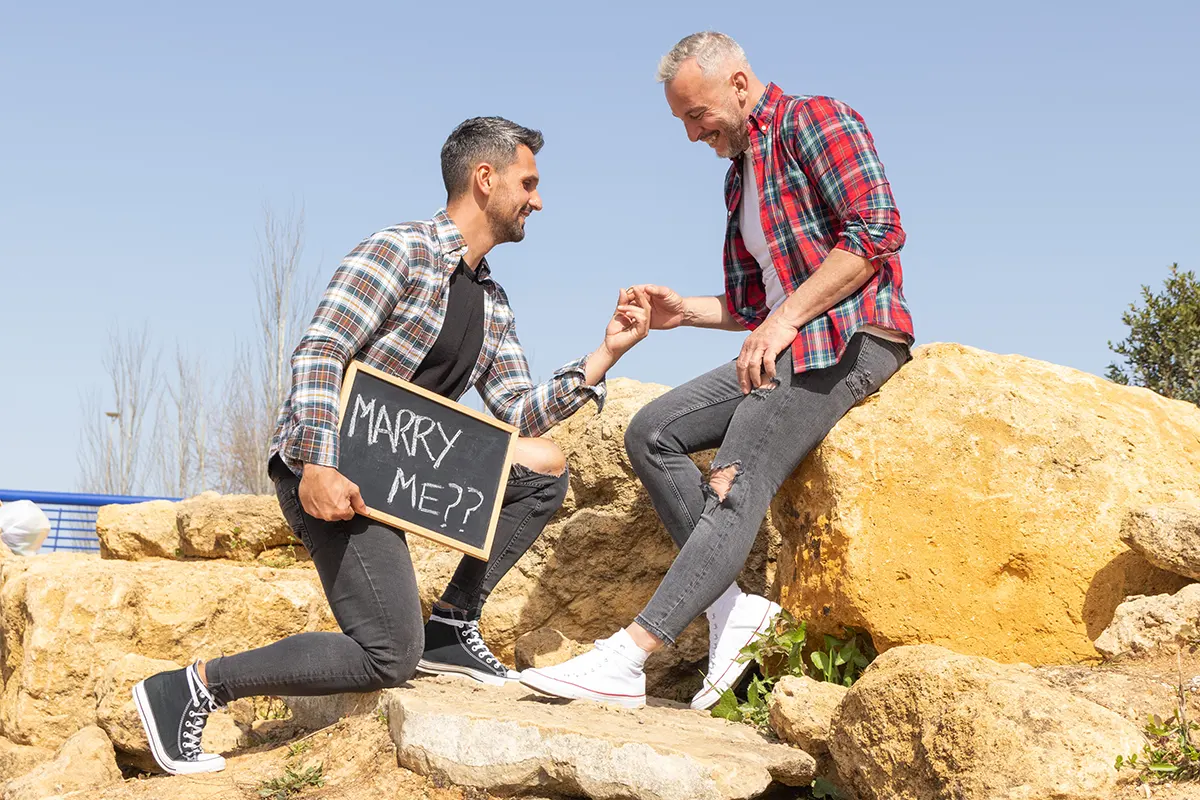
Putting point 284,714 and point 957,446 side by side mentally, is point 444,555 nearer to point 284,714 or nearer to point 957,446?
point 284,714

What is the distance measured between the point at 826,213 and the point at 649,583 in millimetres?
1913

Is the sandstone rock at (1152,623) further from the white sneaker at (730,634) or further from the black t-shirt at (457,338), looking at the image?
the black t-shirt at (457,338)

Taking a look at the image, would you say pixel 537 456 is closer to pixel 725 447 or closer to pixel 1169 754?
pixel 725 447

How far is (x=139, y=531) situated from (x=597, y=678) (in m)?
5.01

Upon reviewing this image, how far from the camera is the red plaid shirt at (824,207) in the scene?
12.6ft

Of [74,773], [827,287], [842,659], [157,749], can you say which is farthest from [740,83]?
[74,773]

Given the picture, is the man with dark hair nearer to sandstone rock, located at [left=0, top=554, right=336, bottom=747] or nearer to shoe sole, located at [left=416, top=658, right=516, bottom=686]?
shoe sole, located at [left=416, top=658, right=516, bottom=686]

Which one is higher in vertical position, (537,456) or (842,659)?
(537,456)

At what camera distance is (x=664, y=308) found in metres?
4.57

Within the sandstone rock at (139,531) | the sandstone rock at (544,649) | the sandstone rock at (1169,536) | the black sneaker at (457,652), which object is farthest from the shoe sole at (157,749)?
the sandstone rock at (139,531)

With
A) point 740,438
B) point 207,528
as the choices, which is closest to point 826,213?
point 740,438

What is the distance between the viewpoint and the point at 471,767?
3416mm

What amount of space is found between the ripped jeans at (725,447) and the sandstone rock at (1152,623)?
116 centimetres

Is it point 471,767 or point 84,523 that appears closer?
point 471,767
